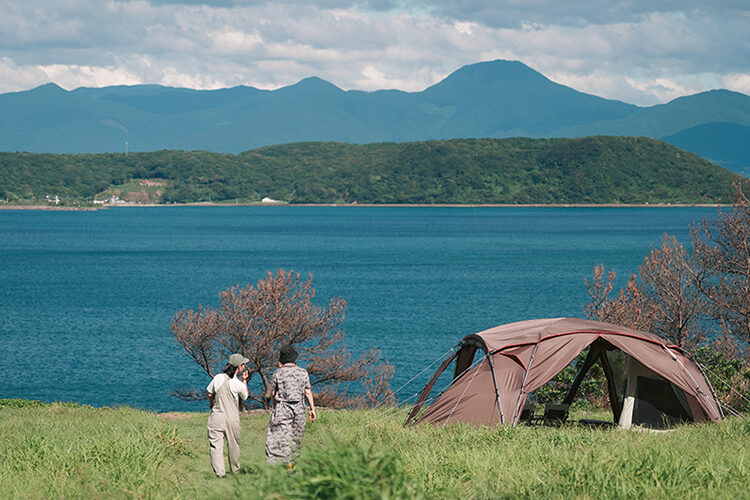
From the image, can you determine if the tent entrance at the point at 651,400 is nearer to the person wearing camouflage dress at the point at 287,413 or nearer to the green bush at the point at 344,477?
the person wearing camouflage dress at the point at 287,413

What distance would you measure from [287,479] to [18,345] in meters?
41.6

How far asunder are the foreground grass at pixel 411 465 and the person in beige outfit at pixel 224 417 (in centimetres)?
22

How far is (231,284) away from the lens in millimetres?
69125

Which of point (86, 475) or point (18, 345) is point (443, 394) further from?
point (18, 345)

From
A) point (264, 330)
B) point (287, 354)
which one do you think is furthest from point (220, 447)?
point (264, 330)

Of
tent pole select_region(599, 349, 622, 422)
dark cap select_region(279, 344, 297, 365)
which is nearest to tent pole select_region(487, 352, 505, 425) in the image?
tent pole select_region(599, 349, 622, 422)

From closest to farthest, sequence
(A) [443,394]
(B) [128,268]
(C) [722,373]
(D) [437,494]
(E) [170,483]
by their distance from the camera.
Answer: (D) [437,494] < (E) [170,483] < (A) [443,394] < (C) [722,373] < (B) [128,268]

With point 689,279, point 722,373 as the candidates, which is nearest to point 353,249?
point 689,279

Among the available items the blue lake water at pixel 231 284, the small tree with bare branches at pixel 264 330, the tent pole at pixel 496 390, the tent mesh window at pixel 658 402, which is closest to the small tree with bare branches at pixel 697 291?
the tent mesh window at pixel 658 402

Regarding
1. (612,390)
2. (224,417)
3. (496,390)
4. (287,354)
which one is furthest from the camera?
(612,390)

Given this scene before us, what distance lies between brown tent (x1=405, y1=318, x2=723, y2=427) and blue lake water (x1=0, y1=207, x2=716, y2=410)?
18.4 meters

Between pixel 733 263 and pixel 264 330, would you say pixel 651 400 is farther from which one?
pixel 264 330

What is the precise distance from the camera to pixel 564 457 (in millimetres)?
9258

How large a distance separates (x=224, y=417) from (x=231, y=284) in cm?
5965
